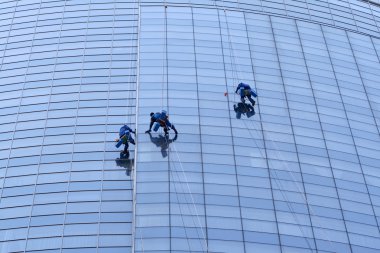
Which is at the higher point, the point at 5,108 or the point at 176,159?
the point at 5,108

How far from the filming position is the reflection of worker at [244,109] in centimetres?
5906

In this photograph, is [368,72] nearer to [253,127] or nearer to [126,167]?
[253,127]

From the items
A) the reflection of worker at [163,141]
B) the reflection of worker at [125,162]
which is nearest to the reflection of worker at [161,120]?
the reflection of worker at [163,141]

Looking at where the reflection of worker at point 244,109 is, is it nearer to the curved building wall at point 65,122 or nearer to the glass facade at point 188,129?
the glass facade at point 188,129

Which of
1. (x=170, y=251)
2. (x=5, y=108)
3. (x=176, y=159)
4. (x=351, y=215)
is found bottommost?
(x=170, y=251)

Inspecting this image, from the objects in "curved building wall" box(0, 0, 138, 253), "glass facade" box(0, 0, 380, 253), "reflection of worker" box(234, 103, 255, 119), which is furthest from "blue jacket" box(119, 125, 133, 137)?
"reflection of worker" box(234, 103, 255, 119)

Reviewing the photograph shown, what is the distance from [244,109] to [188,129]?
5.69 metres

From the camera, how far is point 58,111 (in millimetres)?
60562

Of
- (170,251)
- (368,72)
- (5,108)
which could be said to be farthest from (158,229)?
(368,72)

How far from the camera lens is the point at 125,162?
55.4 m

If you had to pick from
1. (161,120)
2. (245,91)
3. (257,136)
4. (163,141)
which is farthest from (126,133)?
(245,91)

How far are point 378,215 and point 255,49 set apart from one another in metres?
19.7

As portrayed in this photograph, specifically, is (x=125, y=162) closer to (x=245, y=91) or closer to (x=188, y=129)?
(x=188, y=129)

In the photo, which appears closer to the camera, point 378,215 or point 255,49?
point 378,215
